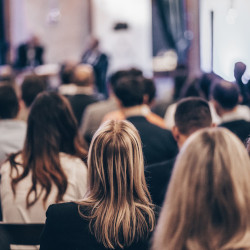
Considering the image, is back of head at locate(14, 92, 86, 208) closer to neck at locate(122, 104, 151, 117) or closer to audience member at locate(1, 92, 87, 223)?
audience member at locate(1, 92, 87, 223)

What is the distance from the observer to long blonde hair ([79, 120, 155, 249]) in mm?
1703

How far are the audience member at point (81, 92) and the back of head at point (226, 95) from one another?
1.94 m

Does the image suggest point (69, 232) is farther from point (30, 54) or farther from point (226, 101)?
point (30, 54)

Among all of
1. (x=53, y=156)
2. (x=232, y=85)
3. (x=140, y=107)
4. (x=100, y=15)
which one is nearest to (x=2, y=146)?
(x=53, y=156)

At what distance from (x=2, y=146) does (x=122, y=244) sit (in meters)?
1.76

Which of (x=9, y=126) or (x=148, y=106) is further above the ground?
(x=9, y=126)

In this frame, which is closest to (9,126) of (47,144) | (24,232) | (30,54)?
(47,144)

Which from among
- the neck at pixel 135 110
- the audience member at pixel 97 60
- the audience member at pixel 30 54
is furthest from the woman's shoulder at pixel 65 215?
the audience member at pixel 30 54

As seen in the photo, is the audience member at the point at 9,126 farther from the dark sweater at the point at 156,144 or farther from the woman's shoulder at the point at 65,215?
the woman's shoulder at the point at 65,215

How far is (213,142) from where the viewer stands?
52.4 inches

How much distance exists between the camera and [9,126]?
342 cm

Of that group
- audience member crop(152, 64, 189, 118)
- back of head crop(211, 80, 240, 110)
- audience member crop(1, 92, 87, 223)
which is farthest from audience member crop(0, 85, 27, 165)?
audience member crop(152, 64, 189, 118)

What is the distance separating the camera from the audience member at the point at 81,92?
17.3 ft

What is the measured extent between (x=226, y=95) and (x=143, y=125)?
625mm
